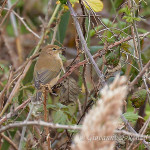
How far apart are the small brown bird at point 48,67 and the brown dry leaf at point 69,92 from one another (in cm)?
45

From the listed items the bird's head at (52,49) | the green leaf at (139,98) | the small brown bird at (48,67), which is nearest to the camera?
the green leaf at (139,98)

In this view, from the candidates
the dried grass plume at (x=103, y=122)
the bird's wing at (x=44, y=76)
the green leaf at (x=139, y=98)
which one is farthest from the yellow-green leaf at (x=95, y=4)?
the dried grass plume at (x=103, y=122)

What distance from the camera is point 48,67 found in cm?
456

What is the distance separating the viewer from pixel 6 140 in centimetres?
338

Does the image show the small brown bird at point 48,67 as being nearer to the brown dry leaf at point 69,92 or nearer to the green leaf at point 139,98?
the brown dry leaf at point 69,92

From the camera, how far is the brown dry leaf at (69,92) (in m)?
3.39

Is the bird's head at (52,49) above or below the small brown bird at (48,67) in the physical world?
above

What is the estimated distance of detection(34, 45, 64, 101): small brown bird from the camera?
4.13 m

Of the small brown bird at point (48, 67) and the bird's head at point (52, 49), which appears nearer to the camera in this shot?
the small brown bird at point (48, 67)

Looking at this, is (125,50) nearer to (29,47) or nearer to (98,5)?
(98,5)

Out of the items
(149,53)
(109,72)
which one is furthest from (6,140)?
(149,53)

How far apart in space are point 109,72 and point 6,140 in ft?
4.21

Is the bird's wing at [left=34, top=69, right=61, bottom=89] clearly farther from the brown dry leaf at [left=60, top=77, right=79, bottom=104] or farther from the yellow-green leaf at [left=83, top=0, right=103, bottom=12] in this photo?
the yellow-green leaf at [left=83, top=0, right=103, bottom=12]

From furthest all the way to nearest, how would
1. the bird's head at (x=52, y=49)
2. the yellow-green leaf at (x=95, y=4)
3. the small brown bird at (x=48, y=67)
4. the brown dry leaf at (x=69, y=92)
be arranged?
1. the bird's head at (x=52, y=49)
2. the small brown bird at (x=48, y=67)
3. the brown dry leaf at (x=69, y=92)
4. the yellow-green leaf at (x=95, y=4)
